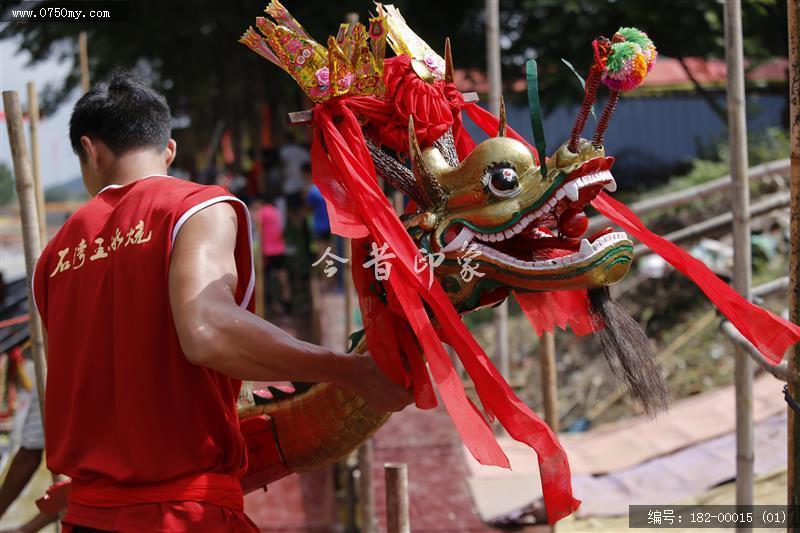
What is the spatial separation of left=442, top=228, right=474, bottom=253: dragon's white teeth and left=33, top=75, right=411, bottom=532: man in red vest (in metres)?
0.38

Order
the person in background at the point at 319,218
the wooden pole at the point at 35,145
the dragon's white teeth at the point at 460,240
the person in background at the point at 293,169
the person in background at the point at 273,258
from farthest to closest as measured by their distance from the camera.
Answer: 1. the person in background at the point at 293,169
2. the person in background at the point at 273,258
3. the person in background at the point at 319,218
4. the wooden pole at the point at 35,145
5. the dragon's white teeth at the point at 460,240

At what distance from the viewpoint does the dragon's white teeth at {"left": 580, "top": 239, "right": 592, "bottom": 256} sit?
7.35ft

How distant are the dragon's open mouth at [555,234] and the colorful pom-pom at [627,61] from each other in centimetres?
19

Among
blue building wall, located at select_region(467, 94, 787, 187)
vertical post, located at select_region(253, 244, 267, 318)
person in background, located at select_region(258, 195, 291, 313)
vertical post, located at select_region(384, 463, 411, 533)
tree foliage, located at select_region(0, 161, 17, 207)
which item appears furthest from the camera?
blue building wall, located at select_region(467, 94, 787, 187)

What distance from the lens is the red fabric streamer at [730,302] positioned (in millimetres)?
2385

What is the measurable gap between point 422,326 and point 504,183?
411 millimetres

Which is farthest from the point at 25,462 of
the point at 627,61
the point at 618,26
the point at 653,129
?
the point at 653,129

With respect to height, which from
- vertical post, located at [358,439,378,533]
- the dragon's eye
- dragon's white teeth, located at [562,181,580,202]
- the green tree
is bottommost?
vertical post, located at [358,439,378,533]

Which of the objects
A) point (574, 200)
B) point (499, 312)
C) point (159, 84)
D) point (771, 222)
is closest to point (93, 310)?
point (574, 200)

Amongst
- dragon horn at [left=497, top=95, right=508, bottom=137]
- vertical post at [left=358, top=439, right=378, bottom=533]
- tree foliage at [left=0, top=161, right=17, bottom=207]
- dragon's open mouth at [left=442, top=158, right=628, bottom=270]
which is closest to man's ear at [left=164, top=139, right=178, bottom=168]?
dragon's open mouth at [left=442, top=158, right=628, bottom=270]

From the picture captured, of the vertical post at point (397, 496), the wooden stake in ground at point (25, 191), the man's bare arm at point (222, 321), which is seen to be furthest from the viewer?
the wooden stake in ground at point (25, 191)

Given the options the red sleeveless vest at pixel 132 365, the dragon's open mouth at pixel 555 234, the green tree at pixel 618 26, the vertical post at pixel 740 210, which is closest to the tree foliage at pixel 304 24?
the green tree at pixel 618 26

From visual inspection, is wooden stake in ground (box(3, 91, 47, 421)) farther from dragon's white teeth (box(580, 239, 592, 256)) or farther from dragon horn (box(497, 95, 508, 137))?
dragon's white teeth (box(580, 239, 592, 256))

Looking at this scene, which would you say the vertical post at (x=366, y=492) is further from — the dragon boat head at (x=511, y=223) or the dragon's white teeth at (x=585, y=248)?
the dragon's white teeth at (x=585, y=248)
